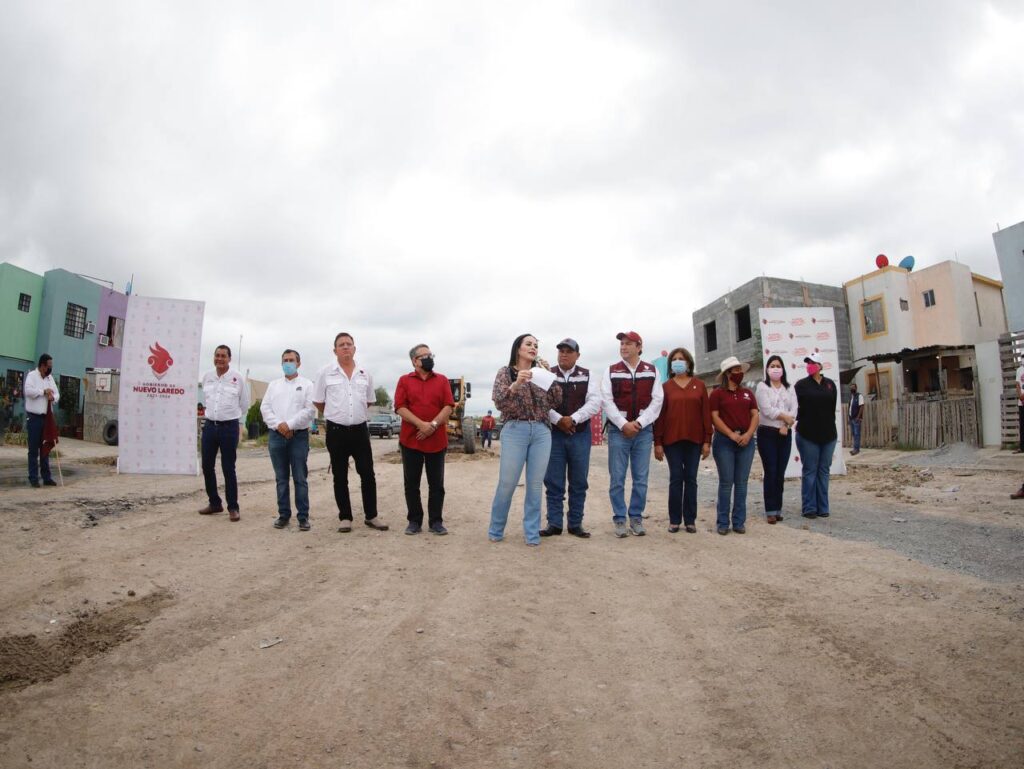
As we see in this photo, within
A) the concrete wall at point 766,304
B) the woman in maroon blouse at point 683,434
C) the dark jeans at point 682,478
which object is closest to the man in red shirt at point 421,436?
the woman in maroon blouse at point 683,434

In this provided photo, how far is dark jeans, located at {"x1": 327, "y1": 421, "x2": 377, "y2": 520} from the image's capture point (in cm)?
547

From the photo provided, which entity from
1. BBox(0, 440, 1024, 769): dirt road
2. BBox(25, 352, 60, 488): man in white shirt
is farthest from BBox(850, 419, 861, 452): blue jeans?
BBox(25, 352, 60, 488): man in white shirt

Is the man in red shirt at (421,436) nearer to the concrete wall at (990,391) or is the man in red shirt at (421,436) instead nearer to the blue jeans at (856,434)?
the blue jeans at (856,434)

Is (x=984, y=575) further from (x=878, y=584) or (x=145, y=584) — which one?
(x=145, y=584)

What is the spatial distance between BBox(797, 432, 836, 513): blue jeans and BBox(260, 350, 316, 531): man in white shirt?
5.42 metres

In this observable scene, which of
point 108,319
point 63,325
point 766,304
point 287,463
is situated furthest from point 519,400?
point 108,319

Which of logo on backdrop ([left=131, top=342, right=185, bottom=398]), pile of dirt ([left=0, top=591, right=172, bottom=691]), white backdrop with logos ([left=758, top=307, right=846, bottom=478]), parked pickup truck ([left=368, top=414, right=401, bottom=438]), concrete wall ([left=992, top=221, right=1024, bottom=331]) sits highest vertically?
concrete wall ([left=992, top=221, right=1024, bottom=331])

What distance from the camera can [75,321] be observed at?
24.9m

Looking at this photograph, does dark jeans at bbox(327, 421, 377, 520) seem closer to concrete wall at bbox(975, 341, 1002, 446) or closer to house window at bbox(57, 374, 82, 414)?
concrete wall at bbox(975, 341, 1002, 446)

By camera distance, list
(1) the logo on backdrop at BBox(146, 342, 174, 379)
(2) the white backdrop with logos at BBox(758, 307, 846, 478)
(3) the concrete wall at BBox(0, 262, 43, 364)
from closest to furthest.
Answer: (1) the logo on backdrop at BBox(146, 342, 174, 379) → (2) the white backdrop with logos at BBox(758, 307, 846, 478) → (3) the concrete wall at BBox(0, 262, 43, 364)

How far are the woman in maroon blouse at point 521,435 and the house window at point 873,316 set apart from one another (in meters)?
22.4

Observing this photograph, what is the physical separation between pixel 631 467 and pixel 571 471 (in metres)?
0.58

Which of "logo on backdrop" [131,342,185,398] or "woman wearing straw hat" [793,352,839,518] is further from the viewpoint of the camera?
"logo on backdrop" [131,342,185,398]

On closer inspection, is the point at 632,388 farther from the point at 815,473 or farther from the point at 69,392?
the point at 69,392
